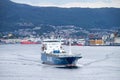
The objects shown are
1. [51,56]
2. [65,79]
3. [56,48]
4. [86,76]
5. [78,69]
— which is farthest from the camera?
[56,48]

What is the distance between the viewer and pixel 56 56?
6525 centimetres

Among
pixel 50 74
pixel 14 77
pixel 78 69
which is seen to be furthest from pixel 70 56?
pixel 14 77

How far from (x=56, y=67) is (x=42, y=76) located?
361 inches

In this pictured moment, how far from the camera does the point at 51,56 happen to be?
220 feet

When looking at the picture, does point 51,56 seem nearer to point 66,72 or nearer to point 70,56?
point 70,56

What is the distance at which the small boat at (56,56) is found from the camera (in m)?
64.0

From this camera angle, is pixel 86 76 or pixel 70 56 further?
pixel 70 56

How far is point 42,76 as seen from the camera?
55312 mm

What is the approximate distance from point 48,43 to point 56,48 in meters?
2.11

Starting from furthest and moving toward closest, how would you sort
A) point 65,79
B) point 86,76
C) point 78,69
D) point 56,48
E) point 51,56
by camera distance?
point 56,48, point 51,56, point 78,69, point 86,76, point 65,79

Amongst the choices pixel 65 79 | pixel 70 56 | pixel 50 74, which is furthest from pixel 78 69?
pixel 65 79

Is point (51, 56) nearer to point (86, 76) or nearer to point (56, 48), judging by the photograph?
point (56, 48)

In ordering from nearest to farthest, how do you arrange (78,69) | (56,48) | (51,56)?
(78,69)
(51,56)
(56,48)

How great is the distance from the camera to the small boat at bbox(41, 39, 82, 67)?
64019 mm
